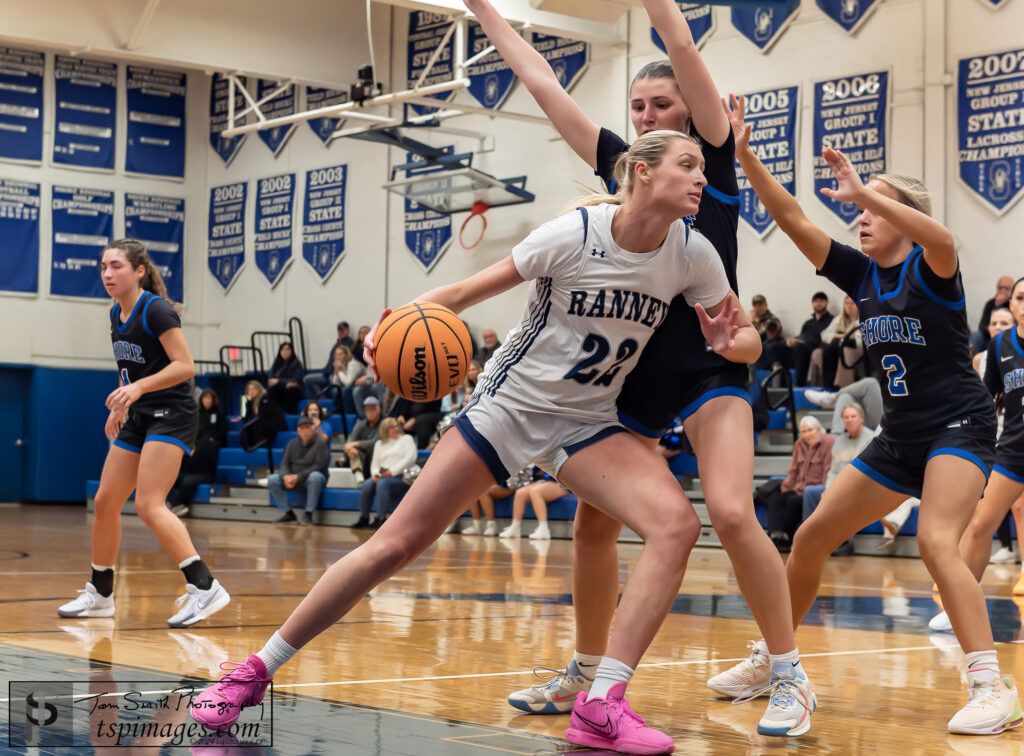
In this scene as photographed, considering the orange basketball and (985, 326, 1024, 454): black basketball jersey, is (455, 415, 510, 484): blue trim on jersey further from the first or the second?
(985, 326, 1024, 454): black basketball jersey

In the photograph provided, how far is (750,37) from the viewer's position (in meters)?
15.6

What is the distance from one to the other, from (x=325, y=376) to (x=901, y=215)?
16313mm

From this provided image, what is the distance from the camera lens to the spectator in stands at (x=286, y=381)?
62.8 feet

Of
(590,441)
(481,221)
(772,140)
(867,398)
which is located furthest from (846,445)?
(481,221)

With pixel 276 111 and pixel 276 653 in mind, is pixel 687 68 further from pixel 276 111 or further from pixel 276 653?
pixel 276 111

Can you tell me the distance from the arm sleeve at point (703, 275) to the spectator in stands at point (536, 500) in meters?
9.73

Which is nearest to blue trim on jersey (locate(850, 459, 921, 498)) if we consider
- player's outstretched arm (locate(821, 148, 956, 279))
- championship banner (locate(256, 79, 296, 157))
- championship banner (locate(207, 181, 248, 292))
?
player's outstretched arm (locate(821, 148, 956, 279))

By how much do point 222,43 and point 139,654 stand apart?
15279 mm

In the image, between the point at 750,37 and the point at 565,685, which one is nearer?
the point at 565,685

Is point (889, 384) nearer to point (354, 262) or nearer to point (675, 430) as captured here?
point (675, 430)

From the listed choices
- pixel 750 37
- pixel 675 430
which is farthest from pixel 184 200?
pixel 675 430

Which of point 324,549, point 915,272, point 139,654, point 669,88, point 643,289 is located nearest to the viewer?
point 643,289

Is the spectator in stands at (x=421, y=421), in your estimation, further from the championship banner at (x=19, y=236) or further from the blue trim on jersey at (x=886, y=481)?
the blue trim on jersey at (x=886, y=481)

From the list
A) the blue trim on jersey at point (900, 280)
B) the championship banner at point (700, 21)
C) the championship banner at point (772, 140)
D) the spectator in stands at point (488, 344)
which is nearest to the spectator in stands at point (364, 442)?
the spectator in stands at point (488, 344)
